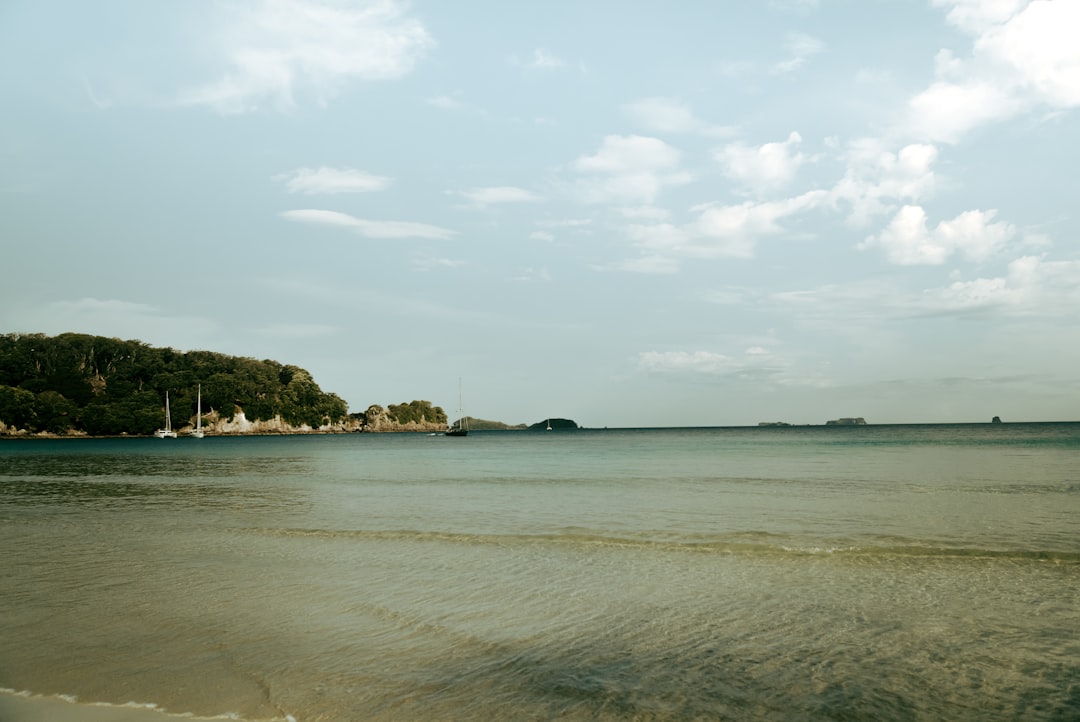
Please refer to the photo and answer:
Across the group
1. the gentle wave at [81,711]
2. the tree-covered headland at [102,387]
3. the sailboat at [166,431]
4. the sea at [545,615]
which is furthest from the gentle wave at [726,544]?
the tree-covered headland at [102,387]

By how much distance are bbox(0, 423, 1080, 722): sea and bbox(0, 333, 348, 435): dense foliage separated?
550 feet

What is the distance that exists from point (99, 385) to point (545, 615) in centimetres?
20026

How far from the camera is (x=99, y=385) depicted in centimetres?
17125

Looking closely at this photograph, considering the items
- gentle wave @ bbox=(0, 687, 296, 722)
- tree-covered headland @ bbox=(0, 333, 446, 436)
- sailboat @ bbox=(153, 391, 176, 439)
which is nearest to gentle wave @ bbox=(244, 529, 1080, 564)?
gentle wave @ bbox=(0, 687, 296, 722)

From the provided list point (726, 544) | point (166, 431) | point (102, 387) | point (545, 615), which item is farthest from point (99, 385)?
point (545, 615)

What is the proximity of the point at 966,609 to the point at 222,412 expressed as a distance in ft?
673

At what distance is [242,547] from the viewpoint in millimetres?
14125

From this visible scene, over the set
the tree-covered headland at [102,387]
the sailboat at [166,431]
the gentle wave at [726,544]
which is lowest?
the sailboat at [166,431]

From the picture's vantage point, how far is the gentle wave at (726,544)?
12805 millimetres

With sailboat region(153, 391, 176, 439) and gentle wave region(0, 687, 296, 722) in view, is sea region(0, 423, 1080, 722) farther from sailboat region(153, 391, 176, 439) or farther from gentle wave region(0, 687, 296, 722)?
sailboat region(153, 391, 176, 439)

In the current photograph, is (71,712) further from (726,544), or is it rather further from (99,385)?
(99,385)

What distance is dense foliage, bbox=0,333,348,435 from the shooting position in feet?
504

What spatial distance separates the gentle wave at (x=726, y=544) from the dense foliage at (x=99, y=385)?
175 metres

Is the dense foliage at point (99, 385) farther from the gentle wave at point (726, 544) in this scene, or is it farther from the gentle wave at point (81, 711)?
the gentle wave at point (81, 711)
